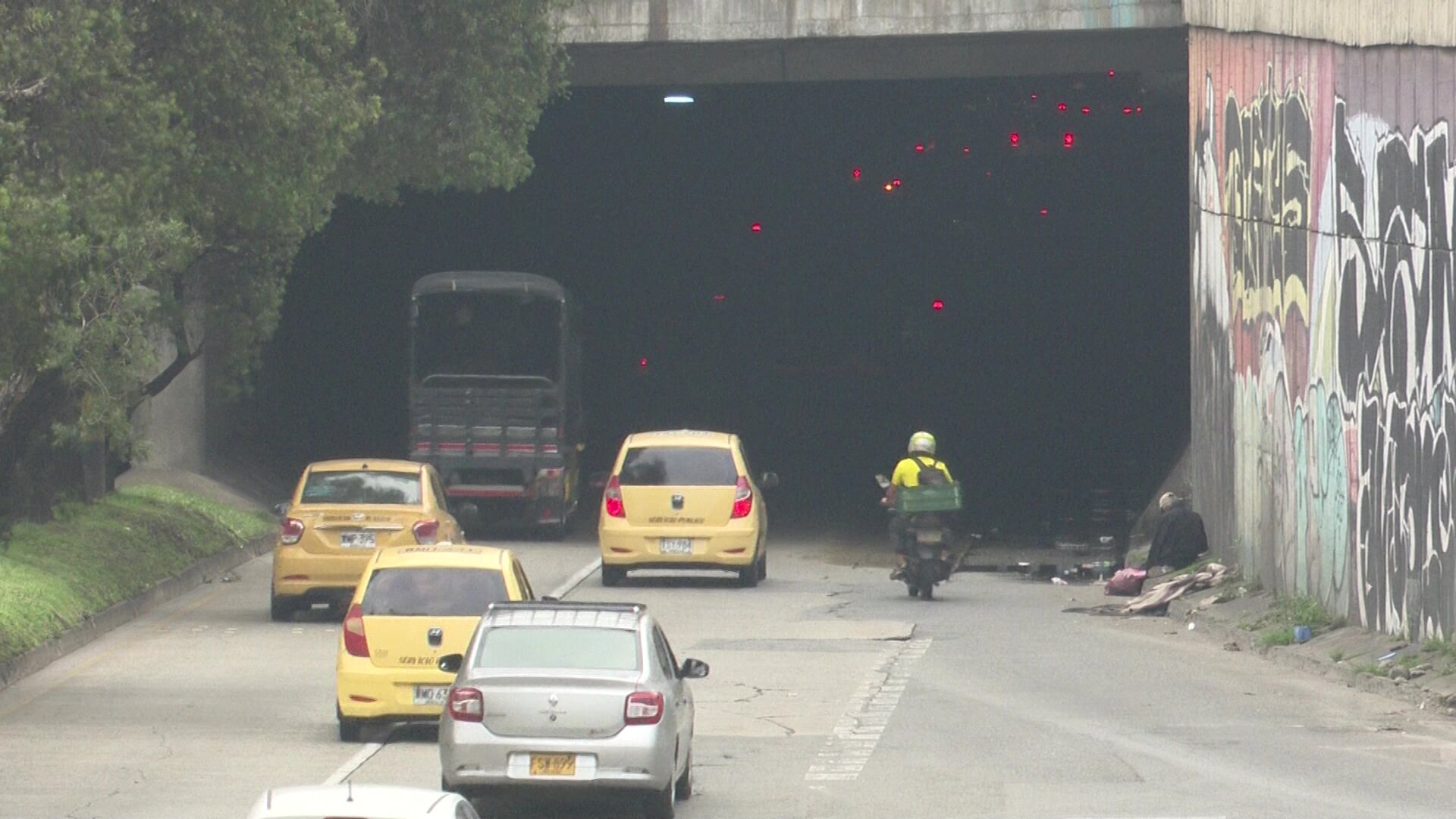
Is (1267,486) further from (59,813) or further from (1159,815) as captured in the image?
(59,813)

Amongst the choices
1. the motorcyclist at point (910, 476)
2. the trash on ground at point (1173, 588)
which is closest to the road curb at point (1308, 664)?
the trash on ground at point (1173, 588)

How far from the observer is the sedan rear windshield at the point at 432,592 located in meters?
16.0

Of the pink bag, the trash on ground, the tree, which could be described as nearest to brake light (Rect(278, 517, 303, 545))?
A: the tree

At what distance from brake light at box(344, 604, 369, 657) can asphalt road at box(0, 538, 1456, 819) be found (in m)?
0.66

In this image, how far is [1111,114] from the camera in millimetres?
61219

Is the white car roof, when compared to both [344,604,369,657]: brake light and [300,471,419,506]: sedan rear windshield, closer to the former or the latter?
[344,604,369,657]: brake light

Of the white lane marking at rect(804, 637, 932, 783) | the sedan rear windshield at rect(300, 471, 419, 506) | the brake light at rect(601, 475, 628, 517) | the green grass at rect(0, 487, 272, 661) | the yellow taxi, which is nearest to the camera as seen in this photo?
the white lane marking at rect(804, 637, 932, 783)

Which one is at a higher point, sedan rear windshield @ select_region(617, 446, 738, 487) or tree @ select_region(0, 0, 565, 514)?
tree @ select_region(0, 0, 565, 514)

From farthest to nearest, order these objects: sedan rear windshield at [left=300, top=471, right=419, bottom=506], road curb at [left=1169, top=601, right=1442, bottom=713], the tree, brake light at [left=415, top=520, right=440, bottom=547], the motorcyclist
Answer: 1. the motorcyclist
2. sedan rear windshield at [left=300, top=471, right=419, bottom=506]
3. brake light at [left=415, top=520, right=440, bottom=547]
4. road curb at [left=1169, top=601, right=1442, bottom=713]
5. the tree

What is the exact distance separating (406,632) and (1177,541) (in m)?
13.9

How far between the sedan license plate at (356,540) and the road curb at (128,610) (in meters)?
2.47

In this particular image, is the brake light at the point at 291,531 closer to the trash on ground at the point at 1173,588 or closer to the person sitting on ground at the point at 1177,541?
the trash on ground at the point at 1173,588

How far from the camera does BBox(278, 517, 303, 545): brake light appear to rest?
74.4 feet

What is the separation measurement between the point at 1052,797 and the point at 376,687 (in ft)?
15.7
